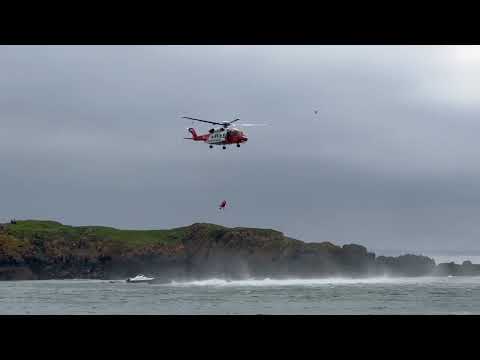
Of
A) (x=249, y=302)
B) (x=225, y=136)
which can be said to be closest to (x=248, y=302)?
(x=249, y=302)

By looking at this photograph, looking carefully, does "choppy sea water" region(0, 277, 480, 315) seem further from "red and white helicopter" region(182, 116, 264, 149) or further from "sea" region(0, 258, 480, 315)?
"red and white helicopter" region(182, 116, 264, 149)

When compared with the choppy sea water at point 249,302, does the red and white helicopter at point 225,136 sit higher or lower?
higher

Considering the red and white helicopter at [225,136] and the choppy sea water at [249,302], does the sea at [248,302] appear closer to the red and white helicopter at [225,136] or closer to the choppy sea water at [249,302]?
the choppy sea water at [249,302]

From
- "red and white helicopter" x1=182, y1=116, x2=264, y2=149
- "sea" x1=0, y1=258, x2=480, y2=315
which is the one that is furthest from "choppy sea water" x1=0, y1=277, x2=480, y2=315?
"red and white helicopter" x1=182, y1=116, x2=264, y2=149

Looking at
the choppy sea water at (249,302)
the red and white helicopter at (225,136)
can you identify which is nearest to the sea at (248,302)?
the choppy sea water at (249,302)

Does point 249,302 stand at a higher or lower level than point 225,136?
lower

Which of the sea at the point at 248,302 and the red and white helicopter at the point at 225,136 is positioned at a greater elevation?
the red and white helicopter at the point at 225,136

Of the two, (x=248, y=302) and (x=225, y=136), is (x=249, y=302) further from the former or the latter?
(x=225, y=136)
